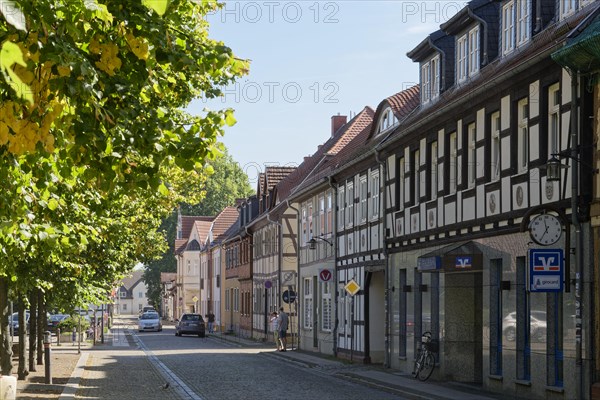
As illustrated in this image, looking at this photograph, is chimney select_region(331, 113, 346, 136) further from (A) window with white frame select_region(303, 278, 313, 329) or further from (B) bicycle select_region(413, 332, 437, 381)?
(B) bicycle select_region(413, 332, 437, 381)

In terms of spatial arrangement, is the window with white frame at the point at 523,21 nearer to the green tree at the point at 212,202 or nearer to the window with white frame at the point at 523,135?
the window with white frame at the point at 523,135

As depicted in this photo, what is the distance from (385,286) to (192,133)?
23.7 m

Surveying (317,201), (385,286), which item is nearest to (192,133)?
(385,286)

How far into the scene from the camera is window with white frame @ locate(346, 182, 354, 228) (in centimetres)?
3867

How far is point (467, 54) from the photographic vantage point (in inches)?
1101

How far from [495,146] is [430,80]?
7.51 m

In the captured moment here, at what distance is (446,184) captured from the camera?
27.4 meters

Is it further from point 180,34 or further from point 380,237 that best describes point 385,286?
point 180,34

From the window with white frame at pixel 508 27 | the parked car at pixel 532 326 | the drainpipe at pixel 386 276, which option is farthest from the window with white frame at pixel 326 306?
the parked car at pixel 532 326

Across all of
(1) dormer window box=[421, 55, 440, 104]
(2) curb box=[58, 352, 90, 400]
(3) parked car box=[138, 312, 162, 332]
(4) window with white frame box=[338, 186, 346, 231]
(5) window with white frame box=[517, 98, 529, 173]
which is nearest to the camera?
(5) window with white frame box=[517, 98, 529, 173]

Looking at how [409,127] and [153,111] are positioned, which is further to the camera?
[409,127]

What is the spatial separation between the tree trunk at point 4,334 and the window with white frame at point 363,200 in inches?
578

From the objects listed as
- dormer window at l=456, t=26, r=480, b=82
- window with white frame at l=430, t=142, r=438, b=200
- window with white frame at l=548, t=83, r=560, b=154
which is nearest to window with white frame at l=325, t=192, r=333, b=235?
window with white frame at l=430, t=142, r=438, b=200

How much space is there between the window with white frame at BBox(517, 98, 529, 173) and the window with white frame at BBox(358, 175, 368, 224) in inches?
549
